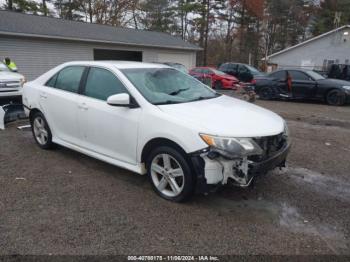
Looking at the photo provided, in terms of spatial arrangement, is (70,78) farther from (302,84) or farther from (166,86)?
(302,84)

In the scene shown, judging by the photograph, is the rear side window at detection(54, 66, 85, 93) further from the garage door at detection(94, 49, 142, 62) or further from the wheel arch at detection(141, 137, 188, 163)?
the garage door at detection(94, 49, 142, 62)

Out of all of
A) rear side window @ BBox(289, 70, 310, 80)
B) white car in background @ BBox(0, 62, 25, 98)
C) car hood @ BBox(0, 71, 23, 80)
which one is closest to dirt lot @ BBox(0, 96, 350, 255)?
white car in background @ BBox(0, 62, 25, 98)

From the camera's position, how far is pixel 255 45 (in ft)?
136

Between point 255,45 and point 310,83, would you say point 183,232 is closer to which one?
point 310,83

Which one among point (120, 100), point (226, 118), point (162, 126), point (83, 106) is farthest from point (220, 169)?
point (83, 106)

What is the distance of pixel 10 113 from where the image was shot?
7.72 meters

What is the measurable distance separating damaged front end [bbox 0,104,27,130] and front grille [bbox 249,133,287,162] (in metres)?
6.19

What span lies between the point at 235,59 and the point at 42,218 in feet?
133

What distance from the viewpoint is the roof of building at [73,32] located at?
52.1 feet

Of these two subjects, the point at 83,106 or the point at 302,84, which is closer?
the point at 83,106

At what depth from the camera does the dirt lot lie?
2883mm

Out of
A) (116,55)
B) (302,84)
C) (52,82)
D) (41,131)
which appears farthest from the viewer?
(116,55)

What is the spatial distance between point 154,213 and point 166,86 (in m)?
1.73

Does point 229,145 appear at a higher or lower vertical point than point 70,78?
lower
